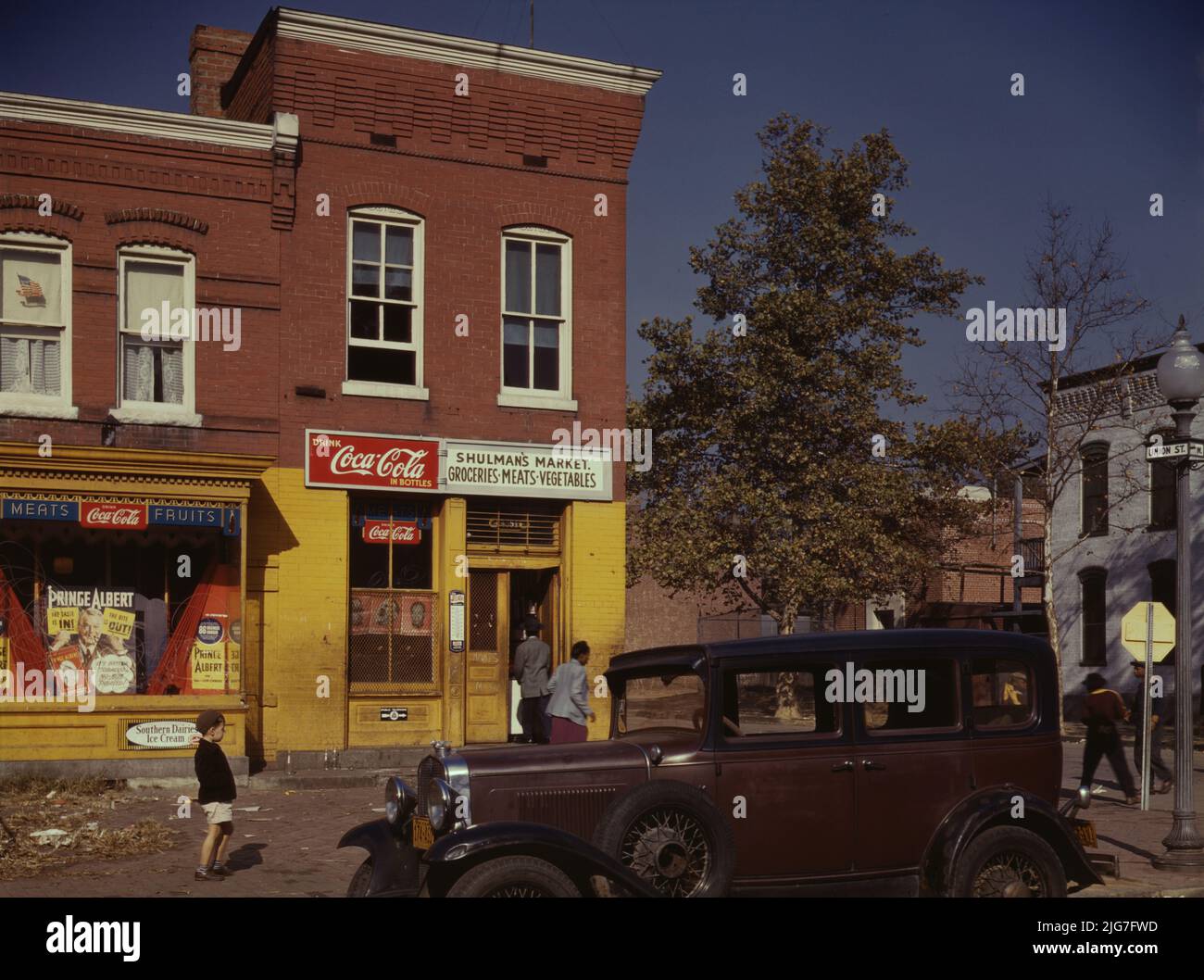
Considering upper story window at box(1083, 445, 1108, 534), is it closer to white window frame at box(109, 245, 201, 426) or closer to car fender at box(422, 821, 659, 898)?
white window frame at box(109, 245, 201, 426)

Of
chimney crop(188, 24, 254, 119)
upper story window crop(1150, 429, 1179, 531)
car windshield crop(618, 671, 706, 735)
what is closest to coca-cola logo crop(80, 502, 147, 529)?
chimney crop(188, 24, 254, 119)

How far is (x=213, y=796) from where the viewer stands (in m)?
12.1

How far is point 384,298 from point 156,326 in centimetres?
320

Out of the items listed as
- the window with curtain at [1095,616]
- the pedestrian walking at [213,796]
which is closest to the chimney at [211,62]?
the pedestrian walking at [213,796]

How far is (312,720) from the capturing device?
63.6ft

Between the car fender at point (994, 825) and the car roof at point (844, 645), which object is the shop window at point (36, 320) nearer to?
the car roof at point (844, 645)

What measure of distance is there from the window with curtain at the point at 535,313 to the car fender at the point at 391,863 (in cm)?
1273

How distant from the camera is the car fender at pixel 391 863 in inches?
336

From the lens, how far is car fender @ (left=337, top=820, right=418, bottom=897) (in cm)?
852

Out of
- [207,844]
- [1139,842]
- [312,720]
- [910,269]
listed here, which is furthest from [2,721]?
[910,269]
